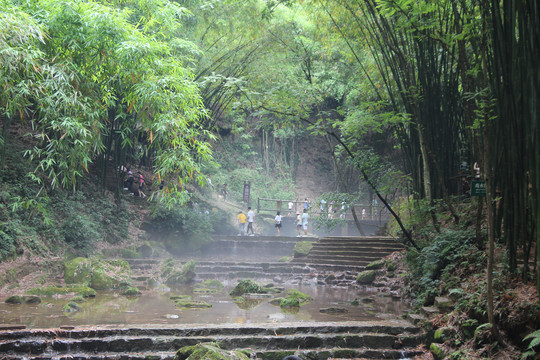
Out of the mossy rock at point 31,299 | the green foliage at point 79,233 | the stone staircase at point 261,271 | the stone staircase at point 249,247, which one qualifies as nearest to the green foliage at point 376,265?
the stone staircase at point 261,271

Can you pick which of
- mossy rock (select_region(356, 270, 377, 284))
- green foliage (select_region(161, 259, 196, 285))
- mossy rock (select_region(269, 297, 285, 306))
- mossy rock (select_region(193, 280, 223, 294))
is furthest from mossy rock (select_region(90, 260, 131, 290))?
mossy rock (select_region(356, 270, 377, 284))

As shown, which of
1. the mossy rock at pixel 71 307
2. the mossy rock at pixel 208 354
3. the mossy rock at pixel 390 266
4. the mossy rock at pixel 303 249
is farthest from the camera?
the mossy rock at pixel 303 249

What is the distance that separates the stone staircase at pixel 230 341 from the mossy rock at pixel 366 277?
15.3ft

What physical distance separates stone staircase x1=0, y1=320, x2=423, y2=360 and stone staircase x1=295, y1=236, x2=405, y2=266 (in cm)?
617

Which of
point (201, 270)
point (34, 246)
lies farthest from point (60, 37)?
point (201, 270)

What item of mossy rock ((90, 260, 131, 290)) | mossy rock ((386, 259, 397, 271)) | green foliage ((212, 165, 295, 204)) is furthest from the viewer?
green foliage ((212, 165, 295, 204))

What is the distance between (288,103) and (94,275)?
18.0 feet

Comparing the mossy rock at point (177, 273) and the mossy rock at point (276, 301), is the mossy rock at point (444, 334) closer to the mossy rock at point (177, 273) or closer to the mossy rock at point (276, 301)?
the mossy rock at point (276, 301)

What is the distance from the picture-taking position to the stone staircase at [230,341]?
15.4 ft

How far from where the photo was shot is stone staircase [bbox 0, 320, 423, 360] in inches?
184

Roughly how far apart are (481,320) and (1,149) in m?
8.73

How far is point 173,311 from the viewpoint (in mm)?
6637

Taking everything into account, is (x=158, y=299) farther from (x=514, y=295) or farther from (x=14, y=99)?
(x=514, y=295)

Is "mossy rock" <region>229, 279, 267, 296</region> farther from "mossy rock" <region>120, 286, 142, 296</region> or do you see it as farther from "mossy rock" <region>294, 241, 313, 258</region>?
"mossy rock" <region>294, 241, 313, 258</region>
